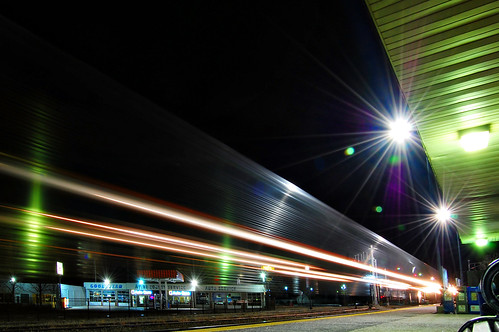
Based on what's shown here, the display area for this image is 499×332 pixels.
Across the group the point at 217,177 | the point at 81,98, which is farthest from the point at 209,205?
the point at 81,98

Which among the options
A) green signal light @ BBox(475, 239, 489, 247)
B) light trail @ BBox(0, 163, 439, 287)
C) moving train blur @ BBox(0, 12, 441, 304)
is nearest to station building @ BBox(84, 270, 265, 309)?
moving train blur @ BBox(0, 12, 441, 304)

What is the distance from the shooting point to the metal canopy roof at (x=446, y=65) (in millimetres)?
3561

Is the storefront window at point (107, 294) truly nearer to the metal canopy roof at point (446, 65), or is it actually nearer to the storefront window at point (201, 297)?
the storefront window at point (201, 297)

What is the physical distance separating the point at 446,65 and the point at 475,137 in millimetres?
2566

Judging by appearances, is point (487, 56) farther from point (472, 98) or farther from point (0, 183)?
point (0, 183)

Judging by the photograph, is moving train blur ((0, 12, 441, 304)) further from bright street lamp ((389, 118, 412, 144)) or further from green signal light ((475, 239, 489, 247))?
green signal light ((475, 239, 489, 247))

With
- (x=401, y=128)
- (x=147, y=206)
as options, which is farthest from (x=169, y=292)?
(x=401, y=128)

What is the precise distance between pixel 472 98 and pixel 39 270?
1957 centimetres

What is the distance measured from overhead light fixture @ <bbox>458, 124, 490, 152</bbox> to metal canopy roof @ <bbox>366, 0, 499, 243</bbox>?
102 millimetres

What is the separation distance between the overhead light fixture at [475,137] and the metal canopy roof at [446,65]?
10 cm

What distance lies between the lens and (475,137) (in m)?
6.35

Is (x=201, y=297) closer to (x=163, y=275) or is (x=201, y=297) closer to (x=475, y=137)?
(x=163, y=275)

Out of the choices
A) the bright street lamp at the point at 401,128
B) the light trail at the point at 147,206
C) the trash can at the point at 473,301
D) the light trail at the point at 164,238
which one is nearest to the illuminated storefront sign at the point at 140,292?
the light trail at the point at 147,206

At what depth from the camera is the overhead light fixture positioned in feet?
20.5
